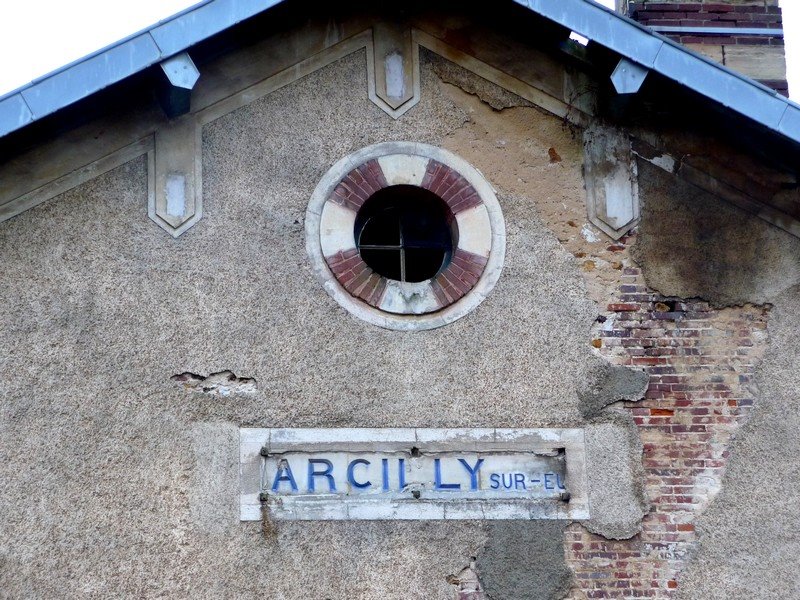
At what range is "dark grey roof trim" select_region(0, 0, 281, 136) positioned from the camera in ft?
23.2

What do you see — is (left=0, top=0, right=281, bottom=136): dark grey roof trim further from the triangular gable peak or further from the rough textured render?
the rough textured render

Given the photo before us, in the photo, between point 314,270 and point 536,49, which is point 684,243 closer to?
point 536,49

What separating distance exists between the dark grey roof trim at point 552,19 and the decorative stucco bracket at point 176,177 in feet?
1.80

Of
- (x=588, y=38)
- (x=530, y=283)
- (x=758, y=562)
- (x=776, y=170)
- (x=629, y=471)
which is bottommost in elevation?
(x=758, y=562)

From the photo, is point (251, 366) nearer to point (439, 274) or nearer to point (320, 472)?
point (320, 472)

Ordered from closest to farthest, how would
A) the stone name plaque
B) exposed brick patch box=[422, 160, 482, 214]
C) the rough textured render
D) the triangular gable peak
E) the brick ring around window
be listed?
the rough textured render, the stone name plaque, the triangular gable peak, the brick ring around window, exposed brick patch box=[422, 160, 482, 214]

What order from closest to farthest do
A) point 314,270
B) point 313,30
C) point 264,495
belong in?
point 264,495, point 314,270, point 313,30

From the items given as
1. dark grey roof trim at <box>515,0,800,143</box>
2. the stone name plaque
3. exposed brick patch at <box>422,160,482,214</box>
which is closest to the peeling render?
the stone name plaque

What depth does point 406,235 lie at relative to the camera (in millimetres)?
7926

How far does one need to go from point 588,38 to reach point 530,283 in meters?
1.51

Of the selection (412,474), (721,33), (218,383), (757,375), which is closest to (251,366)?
(218,383)

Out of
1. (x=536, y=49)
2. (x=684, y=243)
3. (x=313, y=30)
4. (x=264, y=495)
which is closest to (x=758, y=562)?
(x=684, y=243)

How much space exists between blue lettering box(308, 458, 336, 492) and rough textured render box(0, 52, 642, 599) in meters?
0.21

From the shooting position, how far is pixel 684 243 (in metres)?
7.83
